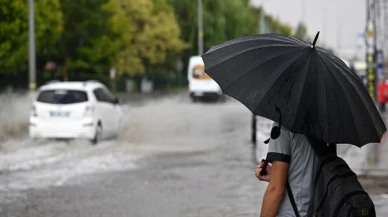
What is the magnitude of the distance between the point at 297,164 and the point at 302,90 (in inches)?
15.5

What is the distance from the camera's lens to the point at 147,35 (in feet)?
242

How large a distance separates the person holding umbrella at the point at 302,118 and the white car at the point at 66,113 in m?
15.4

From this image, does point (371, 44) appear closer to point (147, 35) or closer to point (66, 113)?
point (66, 113)

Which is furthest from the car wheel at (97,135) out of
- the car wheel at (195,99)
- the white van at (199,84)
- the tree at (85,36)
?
the car wheel at (195,99)

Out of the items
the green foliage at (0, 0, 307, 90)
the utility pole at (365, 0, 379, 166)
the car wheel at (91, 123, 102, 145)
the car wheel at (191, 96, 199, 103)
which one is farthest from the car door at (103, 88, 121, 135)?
the car wheel at (191, 96, 199, 103)

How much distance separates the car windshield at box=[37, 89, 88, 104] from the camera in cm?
2027

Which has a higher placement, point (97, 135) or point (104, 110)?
point (104, 110)

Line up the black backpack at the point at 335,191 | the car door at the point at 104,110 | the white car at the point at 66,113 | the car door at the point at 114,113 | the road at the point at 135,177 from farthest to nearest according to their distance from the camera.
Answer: the car door at the point at 114,113 < the car door at the point at 104,110 < the white car at the point at 66,113 < the road at the point at 135,177 < the black backpack at the point at 335,191

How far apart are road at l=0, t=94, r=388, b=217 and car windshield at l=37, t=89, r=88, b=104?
3.23ft

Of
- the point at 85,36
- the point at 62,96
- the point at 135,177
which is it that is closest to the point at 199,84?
the point at 85,36

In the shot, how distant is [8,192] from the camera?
476 inches

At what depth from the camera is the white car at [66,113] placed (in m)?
20.0

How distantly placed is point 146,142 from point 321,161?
17.2 meters

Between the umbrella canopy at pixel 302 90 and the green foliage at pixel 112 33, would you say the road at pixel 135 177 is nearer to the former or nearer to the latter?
the umbrella canopy at pixel 302 90
